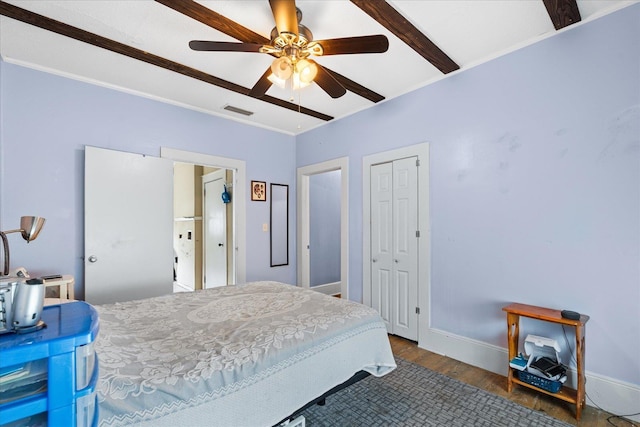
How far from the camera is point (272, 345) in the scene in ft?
4.90

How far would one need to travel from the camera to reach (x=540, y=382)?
2117mm

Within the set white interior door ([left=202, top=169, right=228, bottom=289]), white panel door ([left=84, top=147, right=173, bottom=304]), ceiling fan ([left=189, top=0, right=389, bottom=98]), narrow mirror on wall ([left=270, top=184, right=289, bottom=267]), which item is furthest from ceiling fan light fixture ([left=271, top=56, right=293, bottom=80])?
Result: white interior door ([left=202, top=169, right=228, bottom=289])

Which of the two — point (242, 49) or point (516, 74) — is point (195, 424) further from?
point (516, 74)

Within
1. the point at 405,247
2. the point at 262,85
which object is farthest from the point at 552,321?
the point at 262,85

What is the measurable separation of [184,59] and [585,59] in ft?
10.5

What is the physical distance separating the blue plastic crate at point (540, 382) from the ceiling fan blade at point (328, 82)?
8.43 feet

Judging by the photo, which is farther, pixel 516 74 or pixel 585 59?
pixel 516 74

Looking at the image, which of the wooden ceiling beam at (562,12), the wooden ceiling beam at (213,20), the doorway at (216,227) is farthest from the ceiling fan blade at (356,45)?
the doorway at (216,227)

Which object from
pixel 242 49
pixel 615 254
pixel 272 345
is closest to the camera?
pixel 272 345

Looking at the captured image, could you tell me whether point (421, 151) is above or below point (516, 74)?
below

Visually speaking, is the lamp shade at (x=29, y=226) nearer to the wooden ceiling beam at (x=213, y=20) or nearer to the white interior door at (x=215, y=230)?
the wooden ceiling beam at (x=213, y=20)

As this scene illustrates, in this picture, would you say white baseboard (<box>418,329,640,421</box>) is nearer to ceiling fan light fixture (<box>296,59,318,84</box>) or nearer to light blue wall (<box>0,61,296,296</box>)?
ceiling fan light fixture (<box>296,59,318,84</box>)

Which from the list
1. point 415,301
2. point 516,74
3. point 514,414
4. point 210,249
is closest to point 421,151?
point 516,74

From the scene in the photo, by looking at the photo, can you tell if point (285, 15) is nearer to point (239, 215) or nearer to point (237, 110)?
point (237, 110)
